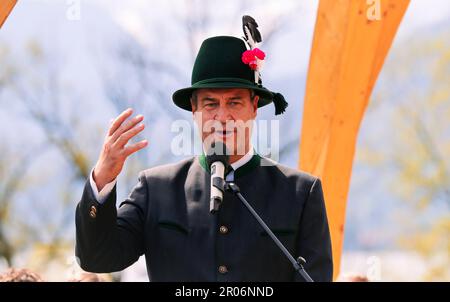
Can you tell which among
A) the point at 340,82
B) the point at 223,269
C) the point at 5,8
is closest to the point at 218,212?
the point at 223,269

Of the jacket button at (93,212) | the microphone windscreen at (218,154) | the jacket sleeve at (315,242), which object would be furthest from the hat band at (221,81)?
the jacket button at (93,212)

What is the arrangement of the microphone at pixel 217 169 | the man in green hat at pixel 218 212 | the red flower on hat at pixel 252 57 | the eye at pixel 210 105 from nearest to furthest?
1. the microphone at pixel 217 169
2. the man in green hat at pixel 218 212
3. the eye at pixel 210 105
4. the red flower on hat at pixel 252 57

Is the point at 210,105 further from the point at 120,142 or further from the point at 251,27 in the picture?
the point at 120,142

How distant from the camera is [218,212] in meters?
3.25

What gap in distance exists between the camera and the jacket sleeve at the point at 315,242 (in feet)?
10.5

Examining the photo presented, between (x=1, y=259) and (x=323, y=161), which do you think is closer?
(x=323, y=161)

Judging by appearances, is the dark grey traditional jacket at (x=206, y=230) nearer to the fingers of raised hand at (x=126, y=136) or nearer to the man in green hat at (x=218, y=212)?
the man in green hat at (x=218, y=212)

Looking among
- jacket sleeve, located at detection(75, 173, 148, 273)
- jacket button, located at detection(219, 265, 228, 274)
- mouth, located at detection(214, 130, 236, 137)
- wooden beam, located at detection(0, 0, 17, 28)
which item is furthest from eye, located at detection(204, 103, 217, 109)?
wooden beam, located at detection(0, 0, 17, 28)

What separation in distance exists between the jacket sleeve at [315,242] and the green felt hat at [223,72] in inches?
18.1

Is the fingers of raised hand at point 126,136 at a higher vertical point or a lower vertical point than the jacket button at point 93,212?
higher
